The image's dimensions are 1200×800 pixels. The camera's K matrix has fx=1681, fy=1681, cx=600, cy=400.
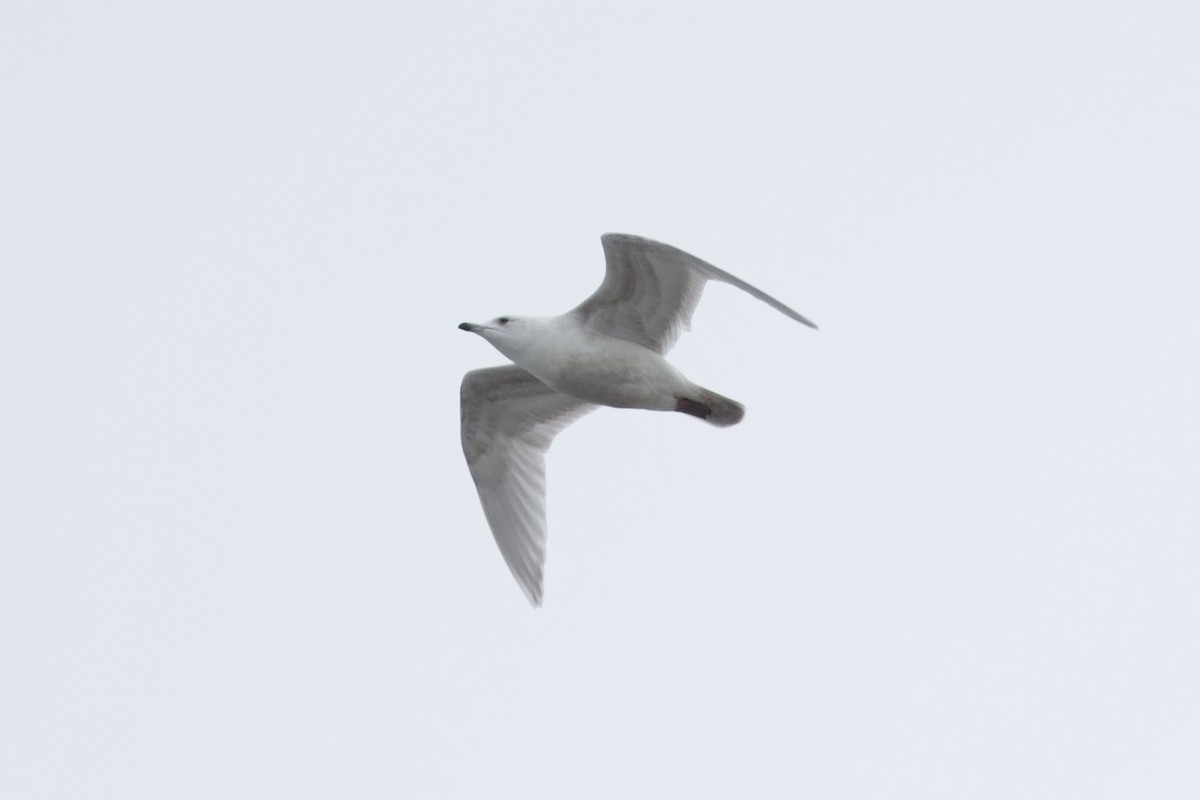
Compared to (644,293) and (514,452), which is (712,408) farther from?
(514,452)

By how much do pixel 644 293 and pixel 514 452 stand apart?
2.13 meters

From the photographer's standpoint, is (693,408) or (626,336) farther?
(693,408)

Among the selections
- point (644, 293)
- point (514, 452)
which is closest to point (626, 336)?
point (644, 293)

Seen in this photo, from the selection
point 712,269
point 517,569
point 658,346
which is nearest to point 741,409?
point 658,346

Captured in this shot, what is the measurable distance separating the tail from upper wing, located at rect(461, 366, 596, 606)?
4.76 feet

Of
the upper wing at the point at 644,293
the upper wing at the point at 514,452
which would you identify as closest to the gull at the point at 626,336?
A: the upper wing at the point at 644,293

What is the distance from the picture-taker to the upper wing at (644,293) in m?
9.78

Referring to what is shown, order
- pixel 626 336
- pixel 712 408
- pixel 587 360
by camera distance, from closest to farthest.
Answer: pixel 587 360, pixel 626 336, pixel 712 408

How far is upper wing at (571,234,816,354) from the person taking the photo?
9.78m

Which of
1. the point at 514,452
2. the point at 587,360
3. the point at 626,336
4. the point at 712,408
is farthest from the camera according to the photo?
the point at 514,452

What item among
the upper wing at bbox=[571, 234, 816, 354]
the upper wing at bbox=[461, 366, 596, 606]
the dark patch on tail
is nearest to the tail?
the dark patch on tail

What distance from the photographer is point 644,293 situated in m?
10.1

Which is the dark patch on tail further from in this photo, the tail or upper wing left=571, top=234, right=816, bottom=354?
upper wing left=571, top=234, right=816, bottom=354

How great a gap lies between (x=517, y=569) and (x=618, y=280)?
249cm
